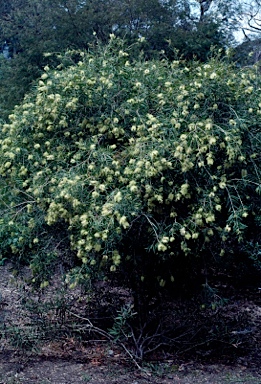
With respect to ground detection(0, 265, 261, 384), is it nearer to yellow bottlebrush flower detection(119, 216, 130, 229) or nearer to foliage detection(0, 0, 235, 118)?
yellow bottlebrush flower detection(119, 216, 130, 229)

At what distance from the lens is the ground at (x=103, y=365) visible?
15.4 ft

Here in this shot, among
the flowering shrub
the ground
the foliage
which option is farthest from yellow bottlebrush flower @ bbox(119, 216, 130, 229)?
the foliage

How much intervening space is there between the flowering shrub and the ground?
823 mm

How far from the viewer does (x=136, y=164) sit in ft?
13.2

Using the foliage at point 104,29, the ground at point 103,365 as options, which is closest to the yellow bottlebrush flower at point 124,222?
the ground at point 103,365

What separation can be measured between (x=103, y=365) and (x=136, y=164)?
1.93 m

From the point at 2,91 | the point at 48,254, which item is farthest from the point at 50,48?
the point at 48,254

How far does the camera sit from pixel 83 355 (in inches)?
202

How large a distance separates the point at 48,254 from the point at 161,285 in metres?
0.93

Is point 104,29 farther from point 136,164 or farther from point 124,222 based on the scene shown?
point 124,222

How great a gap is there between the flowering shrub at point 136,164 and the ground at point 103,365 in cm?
82

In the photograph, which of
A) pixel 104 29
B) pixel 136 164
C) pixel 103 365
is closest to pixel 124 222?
pixel 136 164

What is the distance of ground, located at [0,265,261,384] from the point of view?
15.4 feet

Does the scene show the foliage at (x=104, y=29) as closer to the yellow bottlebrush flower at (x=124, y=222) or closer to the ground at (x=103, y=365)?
the ground at (x=103, y=365)
